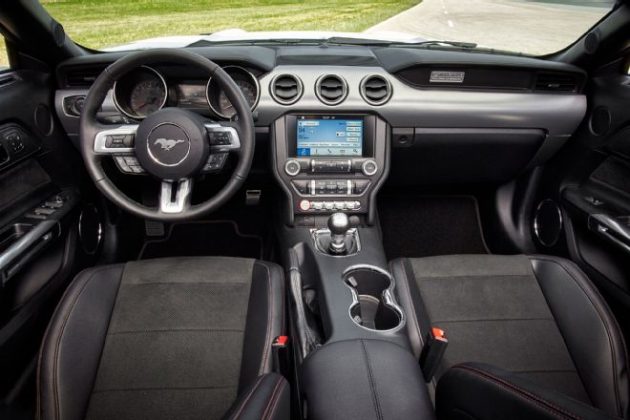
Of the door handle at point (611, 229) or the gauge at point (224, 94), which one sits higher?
the gauge at point (224, 94)

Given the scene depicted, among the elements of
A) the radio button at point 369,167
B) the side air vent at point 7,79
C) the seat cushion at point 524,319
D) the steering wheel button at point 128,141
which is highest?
the side air vent at point 7,79

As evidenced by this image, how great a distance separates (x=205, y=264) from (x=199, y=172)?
43 centimetres

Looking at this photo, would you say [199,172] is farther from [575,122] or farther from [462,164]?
[575,122]

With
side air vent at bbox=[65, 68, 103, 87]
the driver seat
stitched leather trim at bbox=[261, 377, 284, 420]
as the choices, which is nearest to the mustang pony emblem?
Answer: the driver seat

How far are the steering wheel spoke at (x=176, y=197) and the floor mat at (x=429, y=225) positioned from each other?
1515mm

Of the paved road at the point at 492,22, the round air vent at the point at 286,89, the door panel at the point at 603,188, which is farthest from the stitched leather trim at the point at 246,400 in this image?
the paved road at the point at 492,22

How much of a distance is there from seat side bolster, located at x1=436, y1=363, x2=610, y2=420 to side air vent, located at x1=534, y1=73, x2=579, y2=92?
5.34 feet

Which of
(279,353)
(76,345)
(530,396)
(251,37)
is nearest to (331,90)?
(251,37)

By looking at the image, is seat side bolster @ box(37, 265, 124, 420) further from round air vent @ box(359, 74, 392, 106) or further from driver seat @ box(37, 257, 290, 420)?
round air vent @ box(359, 74, 392, 106)

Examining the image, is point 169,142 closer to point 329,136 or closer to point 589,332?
point 329,136

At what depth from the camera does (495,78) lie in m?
2.15

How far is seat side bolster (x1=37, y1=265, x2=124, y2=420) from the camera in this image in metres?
1.33

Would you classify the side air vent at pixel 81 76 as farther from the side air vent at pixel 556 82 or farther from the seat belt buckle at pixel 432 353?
the side air vent at pixel 556 82

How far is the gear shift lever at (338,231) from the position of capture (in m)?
1.84
